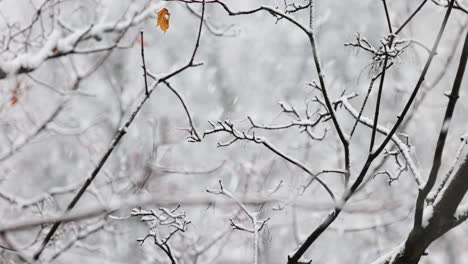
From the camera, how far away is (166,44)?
1661cm

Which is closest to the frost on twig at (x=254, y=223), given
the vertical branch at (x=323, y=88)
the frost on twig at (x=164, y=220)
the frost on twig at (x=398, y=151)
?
the frost on twig at (x=164, y=220)

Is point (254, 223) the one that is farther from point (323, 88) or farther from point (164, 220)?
point (323, 88)

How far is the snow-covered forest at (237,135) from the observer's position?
1.74m

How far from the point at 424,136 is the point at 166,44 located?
9616 mm

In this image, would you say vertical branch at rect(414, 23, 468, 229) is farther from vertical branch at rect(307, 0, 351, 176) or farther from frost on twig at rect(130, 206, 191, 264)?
frost on twig at rect(130, 206, 191, 264)

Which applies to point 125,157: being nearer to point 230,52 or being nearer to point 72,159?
point 72,159

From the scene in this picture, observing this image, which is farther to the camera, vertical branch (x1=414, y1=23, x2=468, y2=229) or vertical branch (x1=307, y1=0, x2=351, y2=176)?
vertical branch (x1=307, y1=0, x2=351, y2=176)

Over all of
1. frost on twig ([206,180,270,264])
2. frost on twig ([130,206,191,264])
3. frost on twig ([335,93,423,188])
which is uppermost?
frost on twig ([335,93,423,188])

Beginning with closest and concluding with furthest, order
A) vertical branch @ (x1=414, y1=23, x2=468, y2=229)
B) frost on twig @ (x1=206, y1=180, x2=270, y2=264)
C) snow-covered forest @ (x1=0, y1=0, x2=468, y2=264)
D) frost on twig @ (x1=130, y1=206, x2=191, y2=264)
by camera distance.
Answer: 1. vertical branch @ (x1=414, y1=23, x2=468, y2=229)
2. snow-covered forest @ (x1=0, y1=0, x2=468, y2=264)
3. frost on twig @ (x1=130, y1=206, x2=191, y2=264)
4. frost on twig @ (x1=206, y1=180, x2=270, y2=264)

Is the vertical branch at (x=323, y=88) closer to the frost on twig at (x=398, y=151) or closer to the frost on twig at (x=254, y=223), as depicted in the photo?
the frost on twig at (x=398, y=151)

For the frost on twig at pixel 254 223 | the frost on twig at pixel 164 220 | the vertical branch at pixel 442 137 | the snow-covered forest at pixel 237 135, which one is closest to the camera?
the vertical branch at pixel 442 137

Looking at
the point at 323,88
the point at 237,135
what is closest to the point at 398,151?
the point at 323,88

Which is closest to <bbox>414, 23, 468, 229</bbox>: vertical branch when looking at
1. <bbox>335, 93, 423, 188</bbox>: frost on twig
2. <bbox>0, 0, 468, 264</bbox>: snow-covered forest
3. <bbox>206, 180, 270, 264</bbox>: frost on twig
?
<bbox>0, 0, 468, 264</bbox>: snow-covered forest

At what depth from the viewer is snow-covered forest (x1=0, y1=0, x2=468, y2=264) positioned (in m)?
1.74
